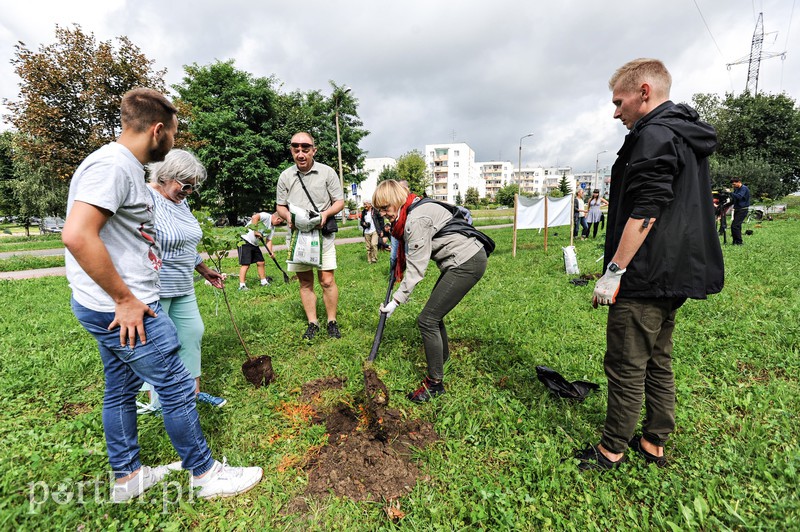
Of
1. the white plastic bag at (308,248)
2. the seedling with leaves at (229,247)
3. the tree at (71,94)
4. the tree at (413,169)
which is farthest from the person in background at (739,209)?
the tree at (413,169)

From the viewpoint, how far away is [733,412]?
2.59 meters

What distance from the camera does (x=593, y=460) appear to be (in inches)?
84.4

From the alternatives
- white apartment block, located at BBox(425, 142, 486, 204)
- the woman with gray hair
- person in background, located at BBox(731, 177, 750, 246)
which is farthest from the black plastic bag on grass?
white apartment block, located at BBox(425, 142, 486, 204)

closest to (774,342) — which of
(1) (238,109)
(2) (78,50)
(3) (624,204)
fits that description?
(3) (624,204)

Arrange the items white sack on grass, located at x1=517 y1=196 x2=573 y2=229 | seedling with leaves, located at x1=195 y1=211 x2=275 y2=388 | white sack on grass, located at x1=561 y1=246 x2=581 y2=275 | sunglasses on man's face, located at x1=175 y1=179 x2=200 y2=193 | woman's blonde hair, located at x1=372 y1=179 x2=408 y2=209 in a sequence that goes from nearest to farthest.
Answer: sunglasses on man's face, located at x1=175 y1=179 x2=200 y2=193, woman's blonde hair, located at x1=372 y1=179 x2=408 y2=209, seedling with leaves, located at x1=195 y1=211 x2=275 y2=388, white sack on grass, located at x1=561 y1=246 x2=581 y2=275, white sack on grass, located at x1=517 y1=196 x2=573 y2=229

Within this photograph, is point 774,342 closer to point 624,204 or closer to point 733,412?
point 733,412

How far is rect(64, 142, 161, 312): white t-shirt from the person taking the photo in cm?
143

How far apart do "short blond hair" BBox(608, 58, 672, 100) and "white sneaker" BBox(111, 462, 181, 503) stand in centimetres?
→ 343

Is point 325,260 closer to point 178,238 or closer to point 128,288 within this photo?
point 178,238

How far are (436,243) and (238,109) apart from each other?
26873mm

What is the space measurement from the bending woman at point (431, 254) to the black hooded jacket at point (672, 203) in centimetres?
109

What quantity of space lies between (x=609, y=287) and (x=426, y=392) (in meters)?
1.69

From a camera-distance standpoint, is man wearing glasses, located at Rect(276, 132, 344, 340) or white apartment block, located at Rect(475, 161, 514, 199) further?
white apartment block, located at Rect(475, 161, 514, 199)

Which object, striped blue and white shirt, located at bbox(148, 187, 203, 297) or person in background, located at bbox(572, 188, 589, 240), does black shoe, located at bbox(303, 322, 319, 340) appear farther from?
person in background, located at bbox(572, 188, 589, 240)
